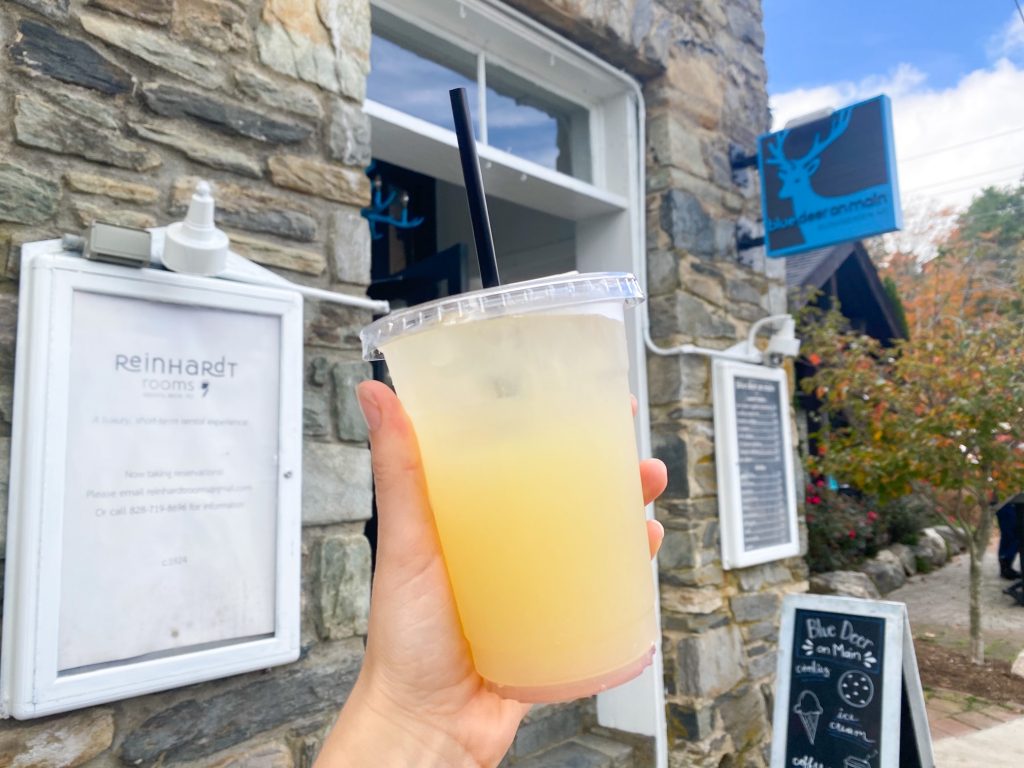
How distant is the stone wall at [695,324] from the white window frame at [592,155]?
0.25 ft

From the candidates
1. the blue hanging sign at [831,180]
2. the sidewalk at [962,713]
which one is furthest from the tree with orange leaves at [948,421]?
the blue hanging sign at [831,180]

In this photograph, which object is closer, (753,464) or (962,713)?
(753,464)

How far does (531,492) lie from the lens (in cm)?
102

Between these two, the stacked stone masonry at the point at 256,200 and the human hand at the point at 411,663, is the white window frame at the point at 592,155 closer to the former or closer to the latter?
the stacked stone masonry at the point at 256,200

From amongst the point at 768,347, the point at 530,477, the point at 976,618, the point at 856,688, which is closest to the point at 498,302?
the point at 530,477

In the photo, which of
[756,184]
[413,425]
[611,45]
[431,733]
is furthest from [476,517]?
[756,184]

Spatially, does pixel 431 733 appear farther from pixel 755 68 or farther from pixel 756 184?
pixel 755 68

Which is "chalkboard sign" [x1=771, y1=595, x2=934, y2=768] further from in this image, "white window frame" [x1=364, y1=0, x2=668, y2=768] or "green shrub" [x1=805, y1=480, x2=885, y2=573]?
"green shrub" [x1=805, y1=480, x2=885, y2=573]

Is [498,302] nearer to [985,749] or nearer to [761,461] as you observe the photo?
[761,461]

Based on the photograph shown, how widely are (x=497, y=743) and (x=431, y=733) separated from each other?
0.39 feet

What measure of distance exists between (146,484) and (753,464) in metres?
2.98

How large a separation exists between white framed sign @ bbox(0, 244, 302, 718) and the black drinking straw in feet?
3.42

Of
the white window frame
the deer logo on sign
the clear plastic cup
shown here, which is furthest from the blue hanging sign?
the clear plastic cup

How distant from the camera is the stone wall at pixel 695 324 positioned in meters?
3.50
